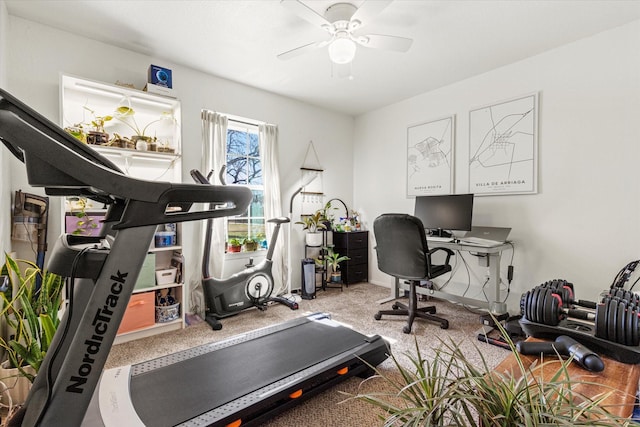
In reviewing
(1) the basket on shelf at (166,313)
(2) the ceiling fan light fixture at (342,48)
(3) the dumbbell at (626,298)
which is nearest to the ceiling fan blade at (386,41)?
(2) the ceiling fan light fixture at (342,48)

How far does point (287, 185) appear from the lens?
404 cm

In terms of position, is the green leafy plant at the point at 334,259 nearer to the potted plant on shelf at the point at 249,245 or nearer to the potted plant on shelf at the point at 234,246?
the potted plant on shelf at the point at 249,245

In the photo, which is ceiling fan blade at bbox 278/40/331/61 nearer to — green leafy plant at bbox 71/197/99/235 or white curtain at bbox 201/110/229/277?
white curtain at bbox 201/110/229/277

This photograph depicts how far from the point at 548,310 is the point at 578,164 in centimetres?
228

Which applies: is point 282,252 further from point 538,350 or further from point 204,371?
point 538,350

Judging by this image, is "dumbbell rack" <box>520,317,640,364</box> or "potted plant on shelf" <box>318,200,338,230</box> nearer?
"dumbbell rack" <box>520,317,640,364</box>

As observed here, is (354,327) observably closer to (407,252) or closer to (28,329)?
(407,252)

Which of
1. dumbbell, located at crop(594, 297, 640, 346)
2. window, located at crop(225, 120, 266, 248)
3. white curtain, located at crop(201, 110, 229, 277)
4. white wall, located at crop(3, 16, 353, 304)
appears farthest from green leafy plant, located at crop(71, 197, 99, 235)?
dumbbell, located at crop(594, 297, 640, 346)

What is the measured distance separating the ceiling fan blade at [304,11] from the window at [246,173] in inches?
76.0

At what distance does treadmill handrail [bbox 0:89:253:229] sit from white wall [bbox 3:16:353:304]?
7.30ft

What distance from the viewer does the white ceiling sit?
2217 millimetres

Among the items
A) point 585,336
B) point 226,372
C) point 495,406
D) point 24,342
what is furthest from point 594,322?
point 24,342

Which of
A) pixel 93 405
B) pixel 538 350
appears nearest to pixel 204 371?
pixel 93 405

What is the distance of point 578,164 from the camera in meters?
2.71
